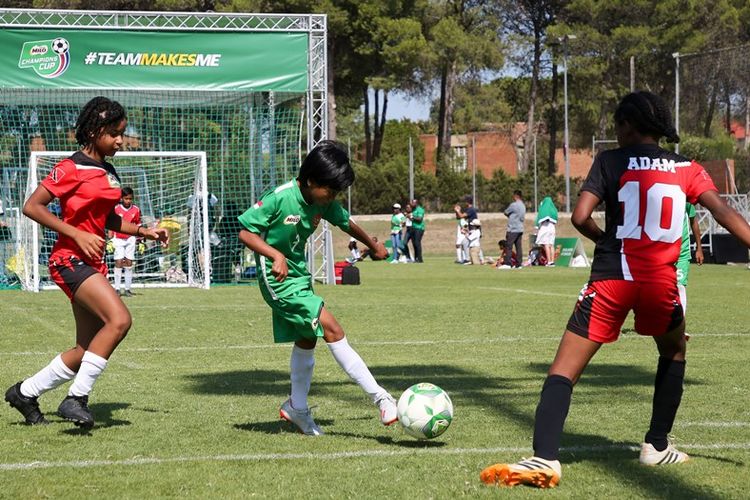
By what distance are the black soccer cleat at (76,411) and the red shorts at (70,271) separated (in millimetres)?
565

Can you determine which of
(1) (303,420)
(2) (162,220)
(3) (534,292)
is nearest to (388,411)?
(1) (303,420)

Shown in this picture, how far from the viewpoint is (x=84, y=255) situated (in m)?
6.34

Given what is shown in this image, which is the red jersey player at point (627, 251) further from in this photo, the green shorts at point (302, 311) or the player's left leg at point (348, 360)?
the green shorts at point (302, 311)

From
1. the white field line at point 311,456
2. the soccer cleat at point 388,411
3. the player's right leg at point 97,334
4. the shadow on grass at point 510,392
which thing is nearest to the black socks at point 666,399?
the shadow on grass at point 510,392

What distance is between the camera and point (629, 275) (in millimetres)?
5031

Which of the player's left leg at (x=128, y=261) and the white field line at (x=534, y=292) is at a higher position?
the player's left leg at (x=128, y=261)

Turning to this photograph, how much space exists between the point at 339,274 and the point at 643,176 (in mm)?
17859

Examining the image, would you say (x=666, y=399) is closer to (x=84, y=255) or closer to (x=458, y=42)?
(x=84, y=255)

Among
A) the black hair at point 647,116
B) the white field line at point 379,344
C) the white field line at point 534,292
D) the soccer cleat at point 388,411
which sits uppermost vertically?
the black hair at point 647,116

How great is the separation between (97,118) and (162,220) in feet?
49.7

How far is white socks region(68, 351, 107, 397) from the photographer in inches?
245

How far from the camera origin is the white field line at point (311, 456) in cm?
548

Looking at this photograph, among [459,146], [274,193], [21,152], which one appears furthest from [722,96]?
[274,193]

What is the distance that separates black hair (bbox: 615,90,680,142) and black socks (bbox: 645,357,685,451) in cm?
115
